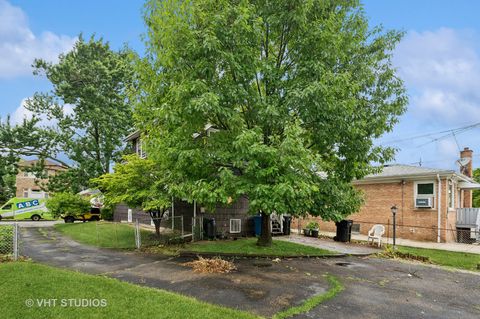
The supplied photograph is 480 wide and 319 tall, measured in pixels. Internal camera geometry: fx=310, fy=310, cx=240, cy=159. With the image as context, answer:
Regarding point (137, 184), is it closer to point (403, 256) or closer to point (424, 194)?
point (403, 256)

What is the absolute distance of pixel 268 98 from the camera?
32.7 ft

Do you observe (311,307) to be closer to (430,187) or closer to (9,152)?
(430,187)

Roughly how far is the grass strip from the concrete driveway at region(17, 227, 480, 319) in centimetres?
14

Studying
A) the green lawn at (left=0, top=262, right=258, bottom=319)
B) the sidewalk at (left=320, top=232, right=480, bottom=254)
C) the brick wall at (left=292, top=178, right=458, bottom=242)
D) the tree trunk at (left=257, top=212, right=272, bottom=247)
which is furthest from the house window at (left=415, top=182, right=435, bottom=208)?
the green lawn at (left=0, top=262, right=258, bottom=319)

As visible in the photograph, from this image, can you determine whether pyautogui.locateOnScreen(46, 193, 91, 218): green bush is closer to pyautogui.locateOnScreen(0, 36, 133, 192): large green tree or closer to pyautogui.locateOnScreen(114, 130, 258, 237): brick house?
pyautogui.locateOnScreen(0, 36, 133, 192): large green tree

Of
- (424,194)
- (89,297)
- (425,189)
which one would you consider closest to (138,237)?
(89,297)

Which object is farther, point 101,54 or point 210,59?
point 101,54

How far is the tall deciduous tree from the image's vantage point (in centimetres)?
1209

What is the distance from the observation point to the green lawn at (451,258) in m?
11.4

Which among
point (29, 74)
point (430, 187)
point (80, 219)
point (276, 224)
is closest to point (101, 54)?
point (29, 74)

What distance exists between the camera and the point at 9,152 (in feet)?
85.6

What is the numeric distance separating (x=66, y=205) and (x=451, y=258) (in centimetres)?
2462

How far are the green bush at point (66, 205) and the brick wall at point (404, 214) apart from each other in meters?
18.4

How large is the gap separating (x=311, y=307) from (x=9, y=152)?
1146 inches
